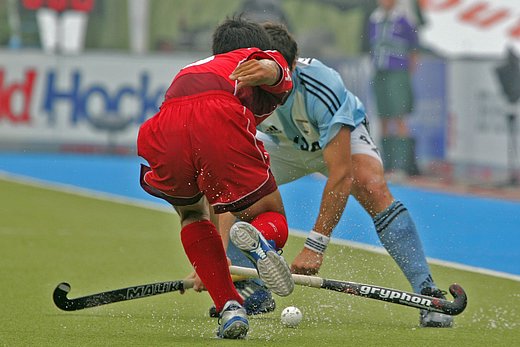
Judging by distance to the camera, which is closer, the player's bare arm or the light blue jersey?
the player's bare arm

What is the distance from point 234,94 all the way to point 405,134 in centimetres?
1092

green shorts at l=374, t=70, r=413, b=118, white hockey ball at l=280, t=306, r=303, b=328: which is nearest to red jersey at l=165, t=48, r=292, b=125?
white hockey ball at l=280, t=306, r=303, b=328

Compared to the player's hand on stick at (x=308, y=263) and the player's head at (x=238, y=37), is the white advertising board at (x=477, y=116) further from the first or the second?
the player's head at (x=238, y=37)

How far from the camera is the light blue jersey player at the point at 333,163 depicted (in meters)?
6.29

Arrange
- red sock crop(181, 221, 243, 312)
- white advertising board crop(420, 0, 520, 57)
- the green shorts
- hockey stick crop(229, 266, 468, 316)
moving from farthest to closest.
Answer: white advertising board crop(420, 0, 520, 57), the green shorts, hockey stick crop(229, 266, 468, 316), red sock crop(181, 221, 243, 312)

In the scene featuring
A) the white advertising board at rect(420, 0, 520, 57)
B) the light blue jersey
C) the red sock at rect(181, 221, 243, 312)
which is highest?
the light blue jersey

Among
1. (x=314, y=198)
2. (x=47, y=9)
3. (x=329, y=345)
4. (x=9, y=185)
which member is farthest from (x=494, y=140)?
(x=329, y=345)

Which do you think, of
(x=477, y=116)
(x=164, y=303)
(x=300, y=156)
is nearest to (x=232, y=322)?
(x=164, y=303)

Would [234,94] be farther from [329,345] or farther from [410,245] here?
[410,245]

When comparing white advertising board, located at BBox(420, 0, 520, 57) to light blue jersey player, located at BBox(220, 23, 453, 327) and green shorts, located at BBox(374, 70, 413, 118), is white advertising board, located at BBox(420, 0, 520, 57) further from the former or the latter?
light blue jersey player, located at BBox(220, 23, 453, 327)

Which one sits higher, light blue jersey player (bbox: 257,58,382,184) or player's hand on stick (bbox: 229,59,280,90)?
player's hand on stick (bbox: 229,59,280,90)

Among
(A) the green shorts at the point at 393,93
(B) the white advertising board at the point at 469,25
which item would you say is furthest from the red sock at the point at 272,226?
(B) the white advertising board at the point at 469,25

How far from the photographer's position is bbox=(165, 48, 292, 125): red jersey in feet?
18.1

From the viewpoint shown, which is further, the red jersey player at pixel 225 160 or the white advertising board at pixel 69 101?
the white advertising board at pixel 69 101
